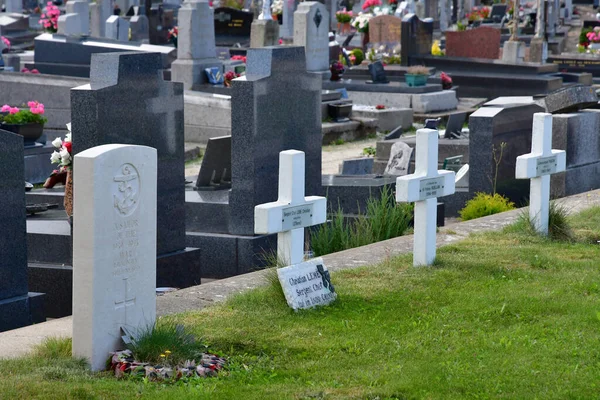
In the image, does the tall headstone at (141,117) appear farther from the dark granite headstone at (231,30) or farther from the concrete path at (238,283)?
the dark granite headstone at (231,30)

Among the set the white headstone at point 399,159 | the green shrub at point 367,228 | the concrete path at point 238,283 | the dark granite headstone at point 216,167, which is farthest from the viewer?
the white headstone at point 399,159

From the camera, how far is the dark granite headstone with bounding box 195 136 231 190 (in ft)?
37.1

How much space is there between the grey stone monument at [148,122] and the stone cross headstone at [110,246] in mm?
3047

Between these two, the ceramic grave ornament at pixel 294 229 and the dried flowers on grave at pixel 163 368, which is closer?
the dried flowers on grave at pixel 163 368

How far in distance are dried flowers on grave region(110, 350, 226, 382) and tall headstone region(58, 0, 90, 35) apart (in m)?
22.8

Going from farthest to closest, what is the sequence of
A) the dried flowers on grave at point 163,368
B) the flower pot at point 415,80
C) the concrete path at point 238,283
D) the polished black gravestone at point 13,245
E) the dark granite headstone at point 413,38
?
1. the dark granite headstone at point 413,38
2. the flower pot at point 415,80
3. the polished black gravestone at point 13,245
4. the concrete path at point 238,283
5. the dried flowers on grave at point 163,368

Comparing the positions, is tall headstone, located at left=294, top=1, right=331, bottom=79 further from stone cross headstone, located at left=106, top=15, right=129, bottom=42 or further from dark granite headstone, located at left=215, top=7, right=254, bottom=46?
dark granite headstone, located at left=215, top=7, right=254, bottom=46

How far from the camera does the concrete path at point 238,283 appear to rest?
627 cm

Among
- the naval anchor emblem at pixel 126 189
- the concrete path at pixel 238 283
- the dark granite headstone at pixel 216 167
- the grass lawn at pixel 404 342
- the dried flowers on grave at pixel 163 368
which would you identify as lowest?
the concrete path at pixel 238 283

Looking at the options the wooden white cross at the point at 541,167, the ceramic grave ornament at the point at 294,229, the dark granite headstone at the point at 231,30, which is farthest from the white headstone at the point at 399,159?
the dark granite headstone at the point at 231,30

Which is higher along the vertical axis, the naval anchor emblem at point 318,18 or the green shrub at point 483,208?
the naval anchor emblem at point 318,18

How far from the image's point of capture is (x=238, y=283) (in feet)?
25.7

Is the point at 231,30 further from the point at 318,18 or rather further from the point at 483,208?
the point at 483,208

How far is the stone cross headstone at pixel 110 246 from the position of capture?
548 cm
